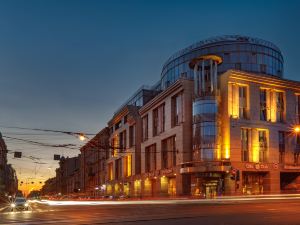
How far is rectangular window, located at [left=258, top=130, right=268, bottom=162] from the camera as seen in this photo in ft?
215

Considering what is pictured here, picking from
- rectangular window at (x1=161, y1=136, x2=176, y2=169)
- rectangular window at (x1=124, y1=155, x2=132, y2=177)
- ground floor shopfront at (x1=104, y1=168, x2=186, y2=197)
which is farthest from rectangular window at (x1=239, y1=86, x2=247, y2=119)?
rectangular window at (x1=124, y1=155, x2=132, y2=177)

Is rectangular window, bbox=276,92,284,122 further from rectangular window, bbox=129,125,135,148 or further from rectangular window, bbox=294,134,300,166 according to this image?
rectangular window, bbox=129,125,135,148

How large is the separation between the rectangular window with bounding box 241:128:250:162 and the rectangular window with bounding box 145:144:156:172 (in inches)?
821

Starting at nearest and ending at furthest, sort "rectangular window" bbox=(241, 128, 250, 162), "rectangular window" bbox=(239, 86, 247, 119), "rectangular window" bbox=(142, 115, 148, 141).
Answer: "rectangular window" bbox=(241, 128, 250, 162) < "rectangular window" bbox=(239, 86, 247, 119) < "rectangular window" bbox=(142, 115, 148, 141)

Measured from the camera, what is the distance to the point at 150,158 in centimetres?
8275

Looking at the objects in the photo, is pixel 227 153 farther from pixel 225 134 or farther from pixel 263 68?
pixel 263 68

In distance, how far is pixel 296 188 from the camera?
67875mm

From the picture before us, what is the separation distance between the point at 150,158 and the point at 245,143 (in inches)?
917

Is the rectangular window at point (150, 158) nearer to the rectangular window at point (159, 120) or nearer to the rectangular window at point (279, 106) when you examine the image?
the rectangular window at point (159, 120)

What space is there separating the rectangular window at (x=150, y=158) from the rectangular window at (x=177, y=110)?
1057 centimetres

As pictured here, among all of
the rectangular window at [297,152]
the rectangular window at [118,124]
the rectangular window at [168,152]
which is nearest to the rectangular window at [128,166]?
the rectangular window at [118,124]

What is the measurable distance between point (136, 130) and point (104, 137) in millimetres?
28526

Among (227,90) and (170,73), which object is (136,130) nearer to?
(170,73)

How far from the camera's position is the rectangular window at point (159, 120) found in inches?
3063
